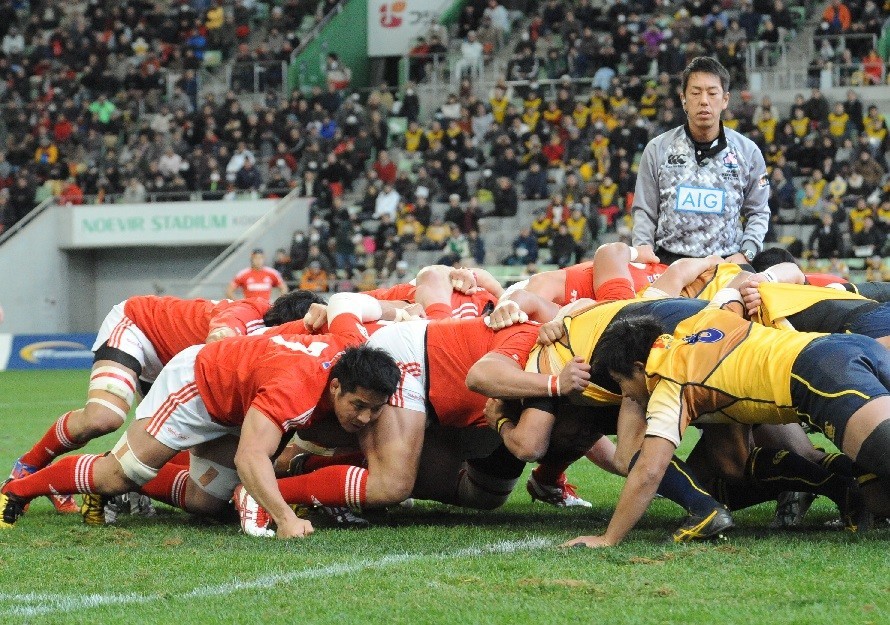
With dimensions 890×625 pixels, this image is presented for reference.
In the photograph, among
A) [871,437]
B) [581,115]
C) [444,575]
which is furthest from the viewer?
[581,115]

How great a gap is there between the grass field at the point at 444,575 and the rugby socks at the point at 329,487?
0.20 m

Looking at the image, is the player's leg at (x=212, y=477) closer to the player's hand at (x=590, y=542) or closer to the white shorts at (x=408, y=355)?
the white shorts at (x=408, y=355)

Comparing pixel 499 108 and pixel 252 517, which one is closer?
pixel 252 517

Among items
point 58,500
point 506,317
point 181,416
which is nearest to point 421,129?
point 58,500

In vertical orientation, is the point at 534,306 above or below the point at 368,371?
above

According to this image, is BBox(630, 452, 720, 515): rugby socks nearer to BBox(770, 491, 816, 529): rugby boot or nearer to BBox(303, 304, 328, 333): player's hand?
BBox(770, 491, 816, 529): rugby boot

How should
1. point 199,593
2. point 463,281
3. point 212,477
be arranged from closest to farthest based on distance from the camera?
point 199,593, point 212,477, point 463,281

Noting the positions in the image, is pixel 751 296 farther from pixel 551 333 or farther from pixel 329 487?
pixel 329 487

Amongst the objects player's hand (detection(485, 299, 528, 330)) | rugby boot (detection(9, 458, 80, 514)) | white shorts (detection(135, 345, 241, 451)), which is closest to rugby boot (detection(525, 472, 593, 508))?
player's hand (detection(485, 299, 528, 330))

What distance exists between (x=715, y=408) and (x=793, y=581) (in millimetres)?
1073

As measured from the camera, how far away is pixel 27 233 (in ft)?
88.4

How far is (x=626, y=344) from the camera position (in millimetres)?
5578

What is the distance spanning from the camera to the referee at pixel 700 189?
7.52 m

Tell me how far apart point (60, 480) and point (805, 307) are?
387 centimetres
